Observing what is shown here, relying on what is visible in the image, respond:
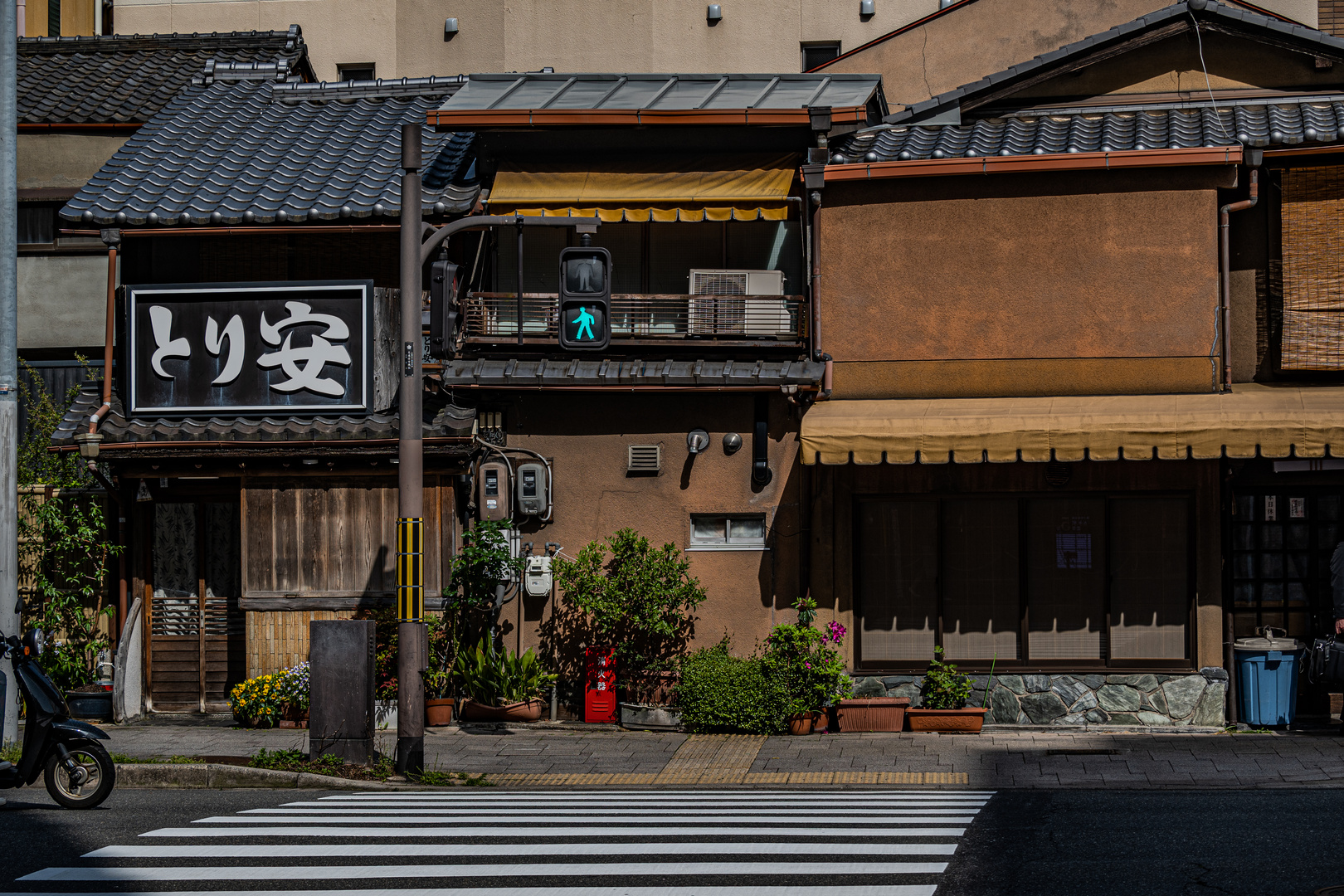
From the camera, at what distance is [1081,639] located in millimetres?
16578

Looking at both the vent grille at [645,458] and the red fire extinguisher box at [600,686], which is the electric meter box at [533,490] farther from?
the red fire extinguisher box at [600,686]

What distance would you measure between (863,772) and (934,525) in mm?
4107

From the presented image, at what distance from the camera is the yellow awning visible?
17.0 meters

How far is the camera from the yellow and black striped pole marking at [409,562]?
13203 millimetres

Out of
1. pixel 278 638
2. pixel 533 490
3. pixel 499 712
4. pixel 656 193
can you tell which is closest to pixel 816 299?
pixel 656 193

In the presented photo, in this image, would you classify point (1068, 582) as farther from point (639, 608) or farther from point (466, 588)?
point (466, 588)

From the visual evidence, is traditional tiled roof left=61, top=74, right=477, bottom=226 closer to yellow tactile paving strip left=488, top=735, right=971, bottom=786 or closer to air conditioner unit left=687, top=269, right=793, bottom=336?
air conditioner unit left=687, top=269, right=793, bottom=336

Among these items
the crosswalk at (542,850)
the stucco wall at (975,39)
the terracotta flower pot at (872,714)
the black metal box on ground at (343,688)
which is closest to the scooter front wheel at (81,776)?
the crosswalk at (542,850)

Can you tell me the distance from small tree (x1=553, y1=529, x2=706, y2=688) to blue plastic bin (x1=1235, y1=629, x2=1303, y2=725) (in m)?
6.74

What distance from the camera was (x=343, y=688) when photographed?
523 inches

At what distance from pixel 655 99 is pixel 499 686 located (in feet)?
26.5

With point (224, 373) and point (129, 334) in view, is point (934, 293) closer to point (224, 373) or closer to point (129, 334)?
point (224, 373)

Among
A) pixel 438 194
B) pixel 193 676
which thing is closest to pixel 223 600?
pixel 193 676

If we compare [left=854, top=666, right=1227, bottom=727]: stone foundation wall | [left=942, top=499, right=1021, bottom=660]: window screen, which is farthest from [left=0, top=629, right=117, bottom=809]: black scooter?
[left=942, top=499, right=1021, bottom=660]: window screen
